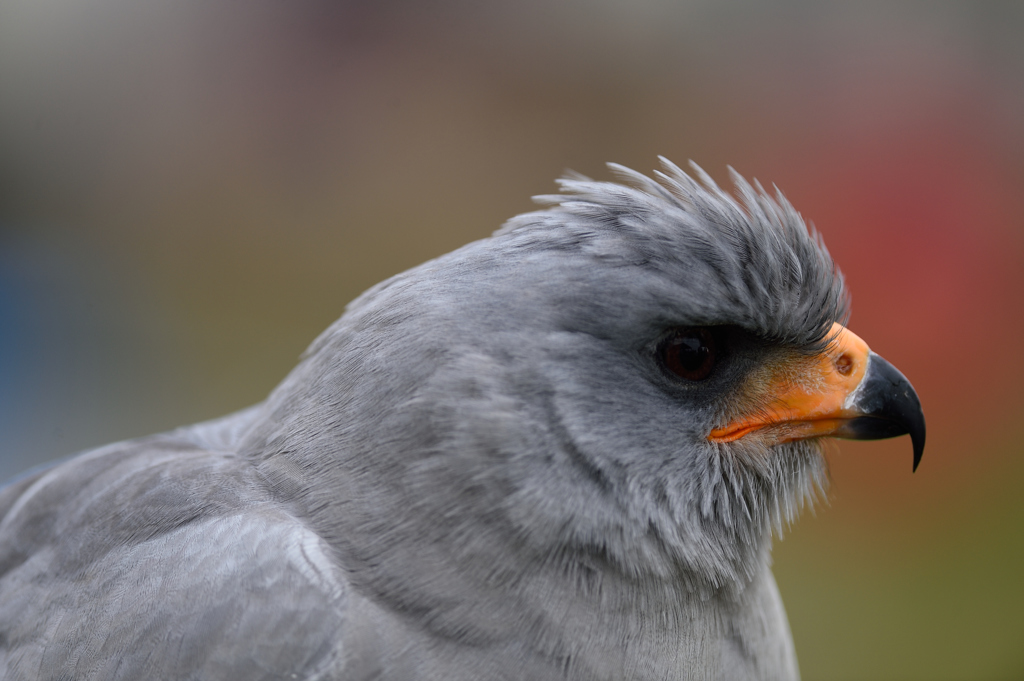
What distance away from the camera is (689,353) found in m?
1.66

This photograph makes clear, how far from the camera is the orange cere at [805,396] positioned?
1737 millimetres

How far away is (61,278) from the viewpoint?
5.71m

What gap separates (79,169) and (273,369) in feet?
6.36

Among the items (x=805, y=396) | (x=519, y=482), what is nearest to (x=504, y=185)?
(x=805, y=396)

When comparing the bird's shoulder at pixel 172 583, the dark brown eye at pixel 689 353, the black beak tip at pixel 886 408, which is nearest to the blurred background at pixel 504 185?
the black beak tip at pixel 886 408

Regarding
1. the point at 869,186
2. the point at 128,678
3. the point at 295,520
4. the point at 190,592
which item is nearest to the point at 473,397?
the point at 295,520

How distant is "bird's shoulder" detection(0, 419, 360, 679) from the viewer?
4.81 feet

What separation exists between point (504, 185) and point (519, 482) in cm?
439

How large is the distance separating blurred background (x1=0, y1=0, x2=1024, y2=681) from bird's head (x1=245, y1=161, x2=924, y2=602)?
3.28 metres

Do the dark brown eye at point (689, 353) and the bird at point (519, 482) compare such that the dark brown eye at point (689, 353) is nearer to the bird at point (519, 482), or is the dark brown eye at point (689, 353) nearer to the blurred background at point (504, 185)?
the bird at point (519, 482)

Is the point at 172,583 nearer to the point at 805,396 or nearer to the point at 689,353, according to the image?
the point at 689,353

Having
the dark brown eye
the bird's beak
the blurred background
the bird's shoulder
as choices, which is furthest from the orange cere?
the blurred background

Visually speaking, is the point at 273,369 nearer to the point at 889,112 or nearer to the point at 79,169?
the point at 79,169

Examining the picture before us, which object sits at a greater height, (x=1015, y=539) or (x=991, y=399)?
(x=991, y=399)
